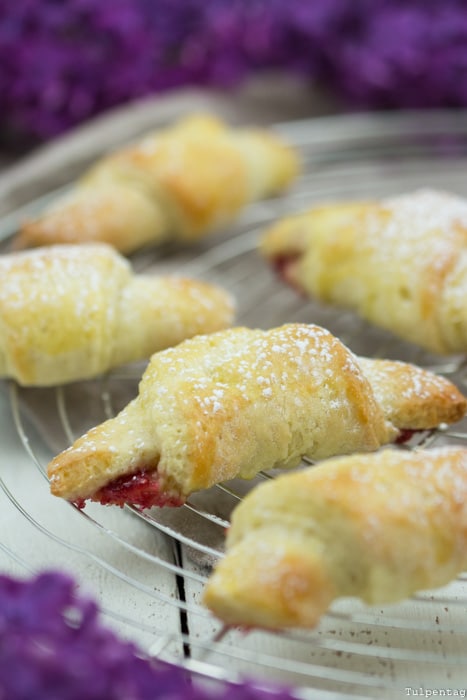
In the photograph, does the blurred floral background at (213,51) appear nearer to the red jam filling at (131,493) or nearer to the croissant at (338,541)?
the red jam filling at (131,493)

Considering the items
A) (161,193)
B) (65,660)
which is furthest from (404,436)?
(161,193)

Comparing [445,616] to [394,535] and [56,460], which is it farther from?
[56,460]

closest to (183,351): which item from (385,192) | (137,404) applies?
(137,404)

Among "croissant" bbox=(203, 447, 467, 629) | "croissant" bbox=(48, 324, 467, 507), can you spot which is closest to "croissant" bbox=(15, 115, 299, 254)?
"croissant" bbox=(48, 324, 467, 507)

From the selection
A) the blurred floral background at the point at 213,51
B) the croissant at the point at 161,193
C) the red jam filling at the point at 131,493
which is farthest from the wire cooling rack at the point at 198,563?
the blurred floral background at the point at 213,51

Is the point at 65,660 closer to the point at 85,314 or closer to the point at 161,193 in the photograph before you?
the point at 85,314

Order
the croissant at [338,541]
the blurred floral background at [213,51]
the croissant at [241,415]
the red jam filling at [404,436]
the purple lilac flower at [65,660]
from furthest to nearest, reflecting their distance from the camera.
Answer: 1. the blurred floral background at [213,51]
2. the red jam filling at [404,436]
3. the croissant at [241,415]
4. the croissant at [338,541]
5. the purple lilac flower at [65,660]
